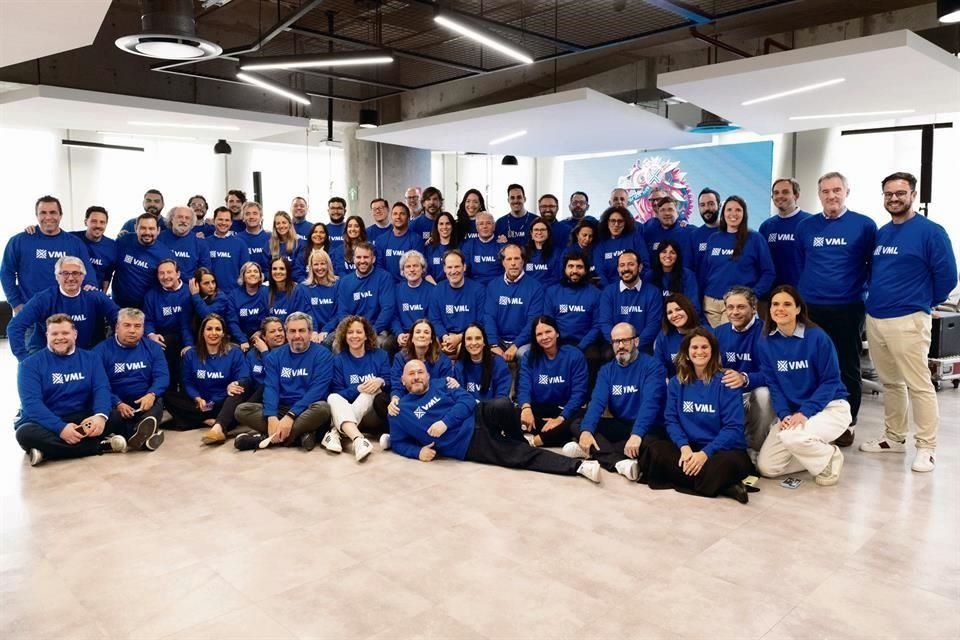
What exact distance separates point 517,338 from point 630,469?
1.87m

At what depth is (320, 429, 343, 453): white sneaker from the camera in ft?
16.9

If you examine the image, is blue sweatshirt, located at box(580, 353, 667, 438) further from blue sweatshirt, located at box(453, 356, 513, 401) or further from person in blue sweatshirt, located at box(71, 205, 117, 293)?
person in blue sweatshirt, located at box(71, 205, 117, 293)

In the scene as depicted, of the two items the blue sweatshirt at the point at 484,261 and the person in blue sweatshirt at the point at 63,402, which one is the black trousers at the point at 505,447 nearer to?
the blue sweatshirt at the point at 484,261

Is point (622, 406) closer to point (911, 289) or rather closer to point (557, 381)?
point (557, 381)

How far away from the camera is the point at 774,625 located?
279 cm

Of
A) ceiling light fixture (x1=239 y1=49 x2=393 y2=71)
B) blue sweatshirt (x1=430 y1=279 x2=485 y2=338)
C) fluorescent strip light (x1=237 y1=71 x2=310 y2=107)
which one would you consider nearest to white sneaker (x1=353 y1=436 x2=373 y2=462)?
blue sweatshirt (x1=430 y1=279 x2=485 y2=338)

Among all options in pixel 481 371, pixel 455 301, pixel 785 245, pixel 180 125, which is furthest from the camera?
pixel 180 125

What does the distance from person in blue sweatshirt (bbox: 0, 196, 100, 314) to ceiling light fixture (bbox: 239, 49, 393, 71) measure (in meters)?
2.42

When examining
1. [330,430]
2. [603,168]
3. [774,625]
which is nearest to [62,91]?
[330,430]

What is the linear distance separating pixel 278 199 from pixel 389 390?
34.2 ft

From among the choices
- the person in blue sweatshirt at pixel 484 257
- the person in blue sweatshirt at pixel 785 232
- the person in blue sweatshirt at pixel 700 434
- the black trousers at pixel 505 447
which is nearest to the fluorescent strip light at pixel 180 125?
the person in blue sweatshirt at pixel 484 257

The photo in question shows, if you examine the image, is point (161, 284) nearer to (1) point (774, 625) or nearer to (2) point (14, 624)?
(2) point (14, 624)

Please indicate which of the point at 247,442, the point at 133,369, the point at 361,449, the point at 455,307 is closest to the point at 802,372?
the point at 455,307

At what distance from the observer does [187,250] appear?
6914 millimetres
